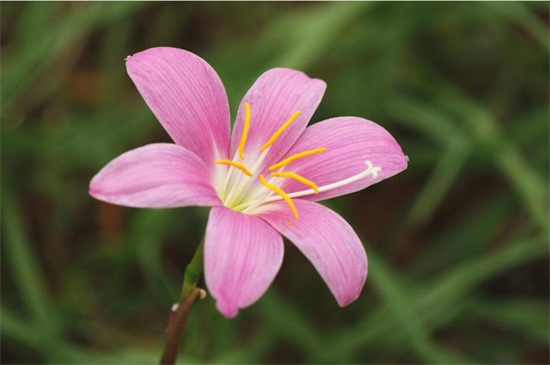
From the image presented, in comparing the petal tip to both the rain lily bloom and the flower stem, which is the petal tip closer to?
the rain lily bloom

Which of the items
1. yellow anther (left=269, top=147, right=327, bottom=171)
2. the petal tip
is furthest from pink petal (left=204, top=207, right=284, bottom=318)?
yellow anther (left=269, top=147, right=327, bottom=171)

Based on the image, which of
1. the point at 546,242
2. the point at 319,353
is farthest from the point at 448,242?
the point at 319,353

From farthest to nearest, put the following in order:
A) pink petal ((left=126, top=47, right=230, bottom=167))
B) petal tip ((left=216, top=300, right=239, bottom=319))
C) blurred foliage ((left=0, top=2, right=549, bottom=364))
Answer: blurred foliage ((left=0, top=2, right=549, bottom=364)) < pink petal ((left=126, top=47, right=230, bottom=167)) < petal tip ((left=216, top=300, right=239, bottom=319))

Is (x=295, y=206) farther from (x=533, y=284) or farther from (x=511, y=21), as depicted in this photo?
(x=511, y=21)

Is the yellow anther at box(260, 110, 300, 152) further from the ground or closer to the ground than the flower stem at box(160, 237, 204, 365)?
further from the ground

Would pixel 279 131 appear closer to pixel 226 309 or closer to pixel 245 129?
pixel 245 129
